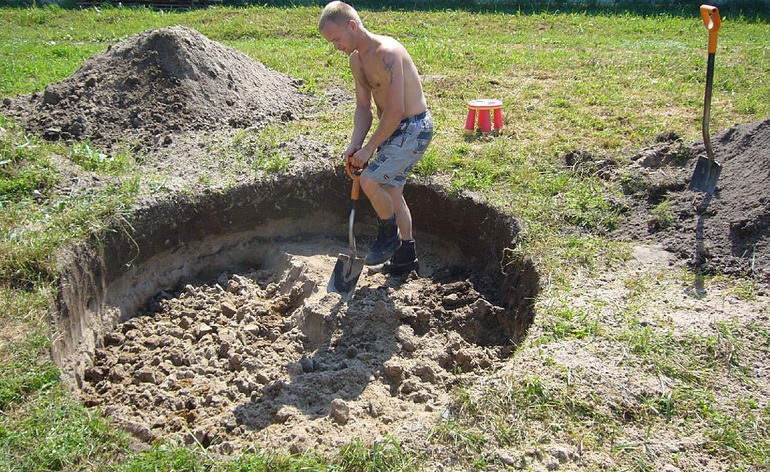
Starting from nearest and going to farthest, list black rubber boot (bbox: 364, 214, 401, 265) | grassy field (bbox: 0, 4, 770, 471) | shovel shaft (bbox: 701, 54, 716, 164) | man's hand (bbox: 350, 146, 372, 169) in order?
grassy field (bbox: 0, 4, 770, 471), man's hand (bbox: 350, 146, 372, 169), shovel shaft (bbox: 701, 54, 716, 164), black rubber boot (bbox: 364, 214, 401, 265)

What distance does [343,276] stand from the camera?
15.2 feet

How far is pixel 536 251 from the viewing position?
4.43 metres

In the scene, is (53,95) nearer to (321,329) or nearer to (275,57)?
(275,57)

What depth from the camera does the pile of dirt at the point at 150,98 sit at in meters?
5.93

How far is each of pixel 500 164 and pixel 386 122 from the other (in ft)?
5.82

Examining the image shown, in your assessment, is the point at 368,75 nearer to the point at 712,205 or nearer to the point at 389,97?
the point at 389,97

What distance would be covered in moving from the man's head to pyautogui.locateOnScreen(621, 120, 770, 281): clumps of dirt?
8.21ft

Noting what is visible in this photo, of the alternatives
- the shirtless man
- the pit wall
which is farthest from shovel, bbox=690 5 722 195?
the shirtless man

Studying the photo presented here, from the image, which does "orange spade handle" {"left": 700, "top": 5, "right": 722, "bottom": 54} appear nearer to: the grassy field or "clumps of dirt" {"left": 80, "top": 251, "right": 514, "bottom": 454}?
the grassy field

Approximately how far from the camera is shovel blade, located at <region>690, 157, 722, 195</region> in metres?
4.74

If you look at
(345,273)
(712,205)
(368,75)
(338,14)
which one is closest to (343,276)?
(345,273)

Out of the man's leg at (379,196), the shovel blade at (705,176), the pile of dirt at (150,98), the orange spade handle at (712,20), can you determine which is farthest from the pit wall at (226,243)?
the orange spade handle at (712,20)

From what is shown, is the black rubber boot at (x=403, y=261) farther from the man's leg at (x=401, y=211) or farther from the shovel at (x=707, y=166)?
the shovel at (x=707, y=166)

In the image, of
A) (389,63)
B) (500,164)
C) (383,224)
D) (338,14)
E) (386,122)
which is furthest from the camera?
(500,164)
